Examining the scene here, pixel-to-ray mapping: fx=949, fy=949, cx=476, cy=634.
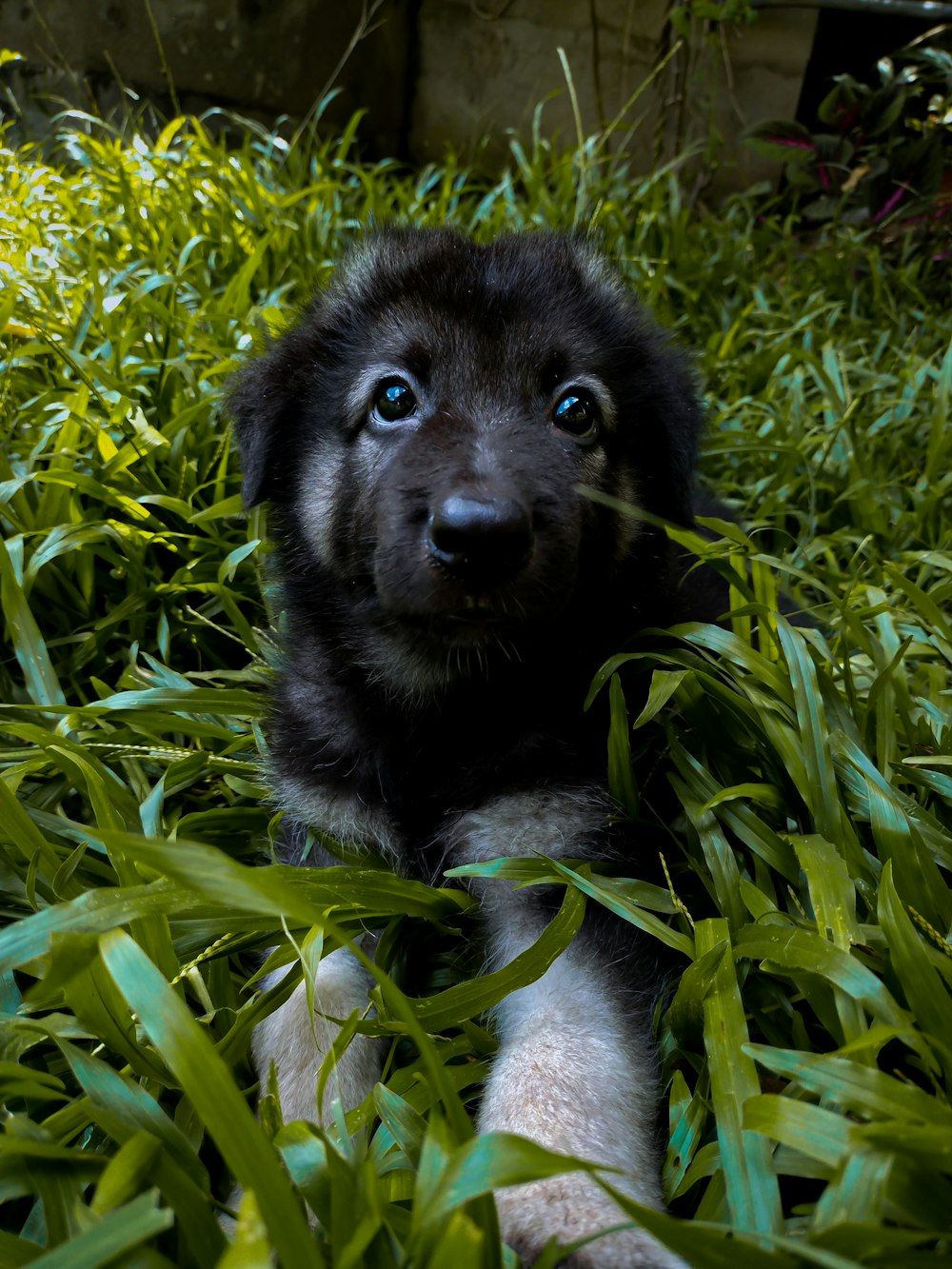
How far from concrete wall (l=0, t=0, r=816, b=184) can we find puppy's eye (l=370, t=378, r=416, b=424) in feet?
16.3

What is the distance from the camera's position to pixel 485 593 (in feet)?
5.58

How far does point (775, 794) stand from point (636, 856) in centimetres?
30

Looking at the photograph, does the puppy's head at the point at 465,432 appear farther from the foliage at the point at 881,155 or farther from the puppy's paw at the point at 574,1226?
the foliage at the point at 881,155

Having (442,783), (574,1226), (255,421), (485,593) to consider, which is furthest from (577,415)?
(574,1226)

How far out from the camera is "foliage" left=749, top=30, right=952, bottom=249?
530 cm

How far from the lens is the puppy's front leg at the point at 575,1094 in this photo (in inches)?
49.8

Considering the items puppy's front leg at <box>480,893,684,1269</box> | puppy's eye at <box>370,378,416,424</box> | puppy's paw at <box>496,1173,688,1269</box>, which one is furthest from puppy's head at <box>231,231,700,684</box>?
puppy's paw at <box>496,1173,688,1269</box>

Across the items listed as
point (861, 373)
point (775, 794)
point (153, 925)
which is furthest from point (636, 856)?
point (861, 373)

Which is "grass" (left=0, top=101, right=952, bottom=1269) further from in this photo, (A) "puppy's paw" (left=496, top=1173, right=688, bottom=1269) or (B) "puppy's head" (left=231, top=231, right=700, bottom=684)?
(B) "puppy's head" (left=231, top=231, right=700, bottom=684)

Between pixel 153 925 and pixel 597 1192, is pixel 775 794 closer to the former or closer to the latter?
pixel 597 1192

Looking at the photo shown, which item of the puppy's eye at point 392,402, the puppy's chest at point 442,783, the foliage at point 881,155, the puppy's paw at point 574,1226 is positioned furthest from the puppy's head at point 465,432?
the foliage at point 881,155

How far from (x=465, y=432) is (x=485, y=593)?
0.39 m

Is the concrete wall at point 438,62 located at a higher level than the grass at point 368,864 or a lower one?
higher

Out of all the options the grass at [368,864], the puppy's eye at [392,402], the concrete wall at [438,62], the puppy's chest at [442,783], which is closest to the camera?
the grass at [368,864]
